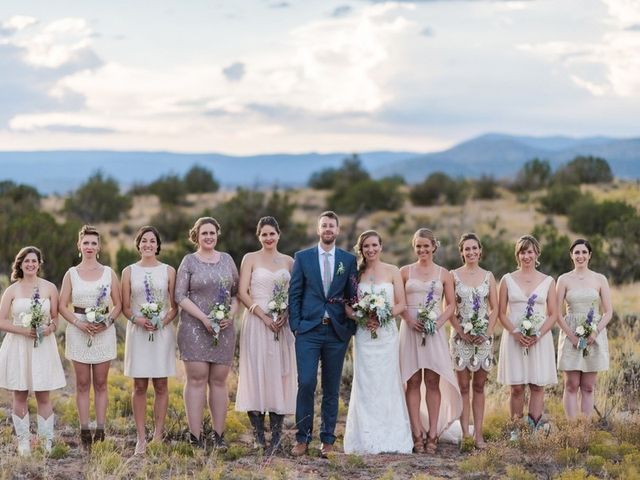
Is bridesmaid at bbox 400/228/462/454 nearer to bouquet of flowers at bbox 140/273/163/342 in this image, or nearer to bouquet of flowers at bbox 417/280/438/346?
bouquet of flowers at bbox 417/280/438/346

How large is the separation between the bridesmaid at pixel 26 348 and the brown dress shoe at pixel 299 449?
2.43m

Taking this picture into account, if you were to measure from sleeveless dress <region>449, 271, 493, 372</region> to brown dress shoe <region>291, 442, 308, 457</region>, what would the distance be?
181 cm

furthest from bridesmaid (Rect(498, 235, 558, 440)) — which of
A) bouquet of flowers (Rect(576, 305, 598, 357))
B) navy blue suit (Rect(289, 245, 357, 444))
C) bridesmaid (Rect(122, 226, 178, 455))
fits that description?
bridesmaid (Rect(122, 226, 178, 455))

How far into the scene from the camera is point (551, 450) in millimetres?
8703

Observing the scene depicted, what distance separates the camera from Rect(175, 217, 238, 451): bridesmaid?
8.73 metres

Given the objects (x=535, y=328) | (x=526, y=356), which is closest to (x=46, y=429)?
(x=526, y=356)

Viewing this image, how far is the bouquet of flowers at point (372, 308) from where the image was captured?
871 centimetres

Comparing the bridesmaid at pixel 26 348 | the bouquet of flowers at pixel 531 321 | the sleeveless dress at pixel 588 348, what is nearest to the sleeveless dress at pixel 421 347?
the bouquet of flowers at pixel 531 321

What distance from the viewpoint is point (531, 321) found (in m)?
9.12

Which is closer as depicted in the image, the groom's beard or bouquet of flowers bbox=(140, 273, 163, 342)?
bouquet of flowers bbox=(140, 273, 163, 342)

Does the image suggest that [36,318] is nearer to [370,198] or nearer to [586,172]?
[370,198]

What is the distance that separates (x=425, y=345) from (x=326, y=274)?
1.34 m

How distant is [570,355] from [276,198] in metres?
20.6

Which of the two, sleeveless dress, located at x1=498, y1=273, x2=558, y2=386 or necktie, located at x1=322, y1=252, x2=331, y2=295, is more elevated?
necktie, located at x1=322, y1=252, x2=331, y2=295
